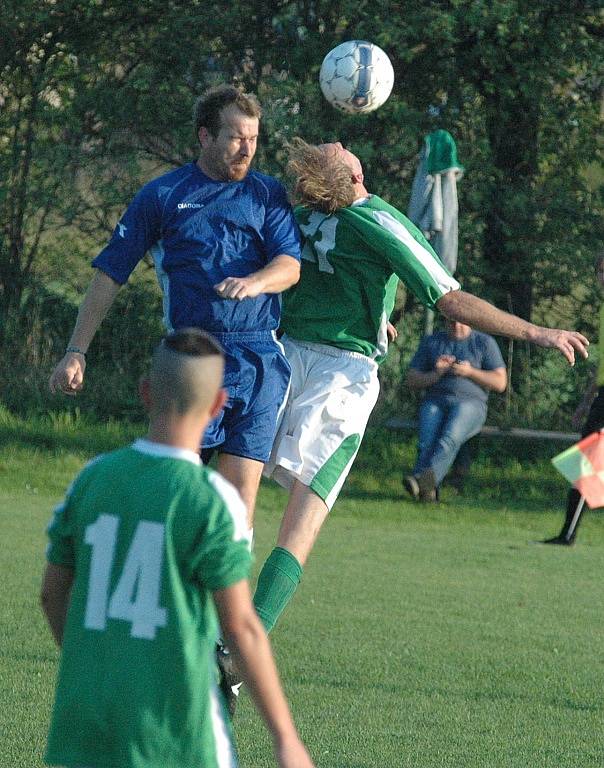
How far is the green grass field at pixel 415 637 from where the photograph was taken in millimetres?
4652

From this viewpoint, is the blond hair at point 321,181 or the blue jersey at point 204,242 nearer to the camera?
the blue jersey at point 204,242

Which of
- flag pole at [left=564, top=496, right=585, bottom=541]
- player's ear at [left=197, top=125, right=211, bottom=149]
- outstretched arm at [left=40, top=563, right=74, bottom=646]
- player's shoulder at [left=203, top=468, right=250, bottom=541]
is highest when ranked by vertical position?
player's ear at [left=197, top=125, right=211, bottom=149]

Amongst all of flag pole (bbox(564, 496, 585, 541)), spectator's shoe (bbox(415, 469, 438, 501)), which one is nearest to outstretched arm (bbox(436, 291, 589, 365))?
flag pole (bbox(564, 496, 585, 541))

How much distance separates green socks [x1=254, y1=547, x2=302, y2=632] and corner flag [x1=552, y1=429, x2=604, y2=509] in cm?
101

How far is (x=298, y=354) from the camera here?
5.34m

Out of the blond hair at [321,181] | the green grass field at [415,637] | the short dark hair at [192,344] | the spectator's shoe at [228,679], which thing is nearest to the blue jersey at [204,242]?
the blond hair at [321,181]

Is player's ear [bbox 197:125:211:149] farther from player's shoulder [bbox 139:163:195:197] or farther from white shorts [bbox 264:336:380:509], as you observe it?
white shorts [bbox 264:336:380:509]

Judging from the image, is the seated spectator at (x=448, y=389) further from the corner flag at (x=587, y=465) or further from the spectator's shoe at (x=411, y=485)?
the corner flag at (x=587, y=465)

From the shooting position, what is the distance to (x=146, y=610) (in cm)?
253

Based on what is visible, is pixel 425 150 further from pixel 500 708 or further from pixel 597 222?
pixel 500 708

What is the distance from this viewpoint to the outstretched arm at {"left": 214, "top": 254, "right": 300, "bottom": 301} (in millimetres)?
4547

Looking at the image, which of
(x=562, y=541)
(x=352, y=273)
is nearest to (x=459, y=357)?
(x=562, y=541)

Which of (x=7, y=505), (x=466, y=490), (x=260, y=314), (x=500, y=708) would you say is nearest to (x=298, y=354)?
(x=260, y=314)

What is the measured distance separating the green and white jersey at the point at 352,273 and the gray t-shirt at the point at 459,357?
7.30m
